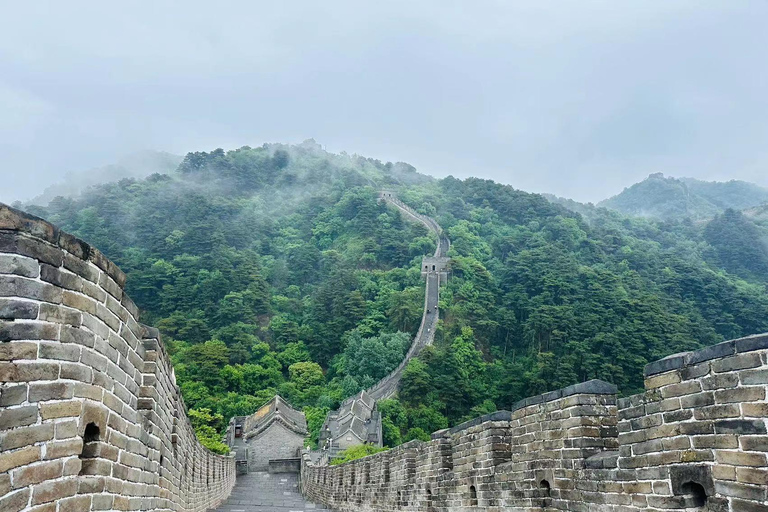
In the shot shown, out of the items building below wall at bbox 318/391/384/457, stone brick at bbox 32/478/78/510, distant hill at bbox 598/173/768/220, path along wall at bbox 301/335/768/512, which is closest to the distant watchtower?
building below wall at bbox 318/391/384/457

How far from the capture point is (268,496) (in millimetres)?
22094

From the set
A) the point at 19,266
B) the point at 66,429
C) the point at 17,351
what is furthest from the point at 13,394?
the point at 19,266

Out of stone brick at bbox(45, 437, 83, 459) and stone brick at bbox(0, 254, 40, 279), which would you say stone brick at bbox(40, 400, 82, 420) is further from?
stone brick at bbox(0, 254, 40, 279)

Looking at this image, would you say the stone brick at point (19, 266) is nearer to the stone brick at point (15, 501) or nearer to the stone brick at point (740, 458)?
the stone brick at point (15, 501)

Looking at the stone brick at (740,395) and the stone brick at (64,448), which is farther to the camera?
the stone brick at (740,395)

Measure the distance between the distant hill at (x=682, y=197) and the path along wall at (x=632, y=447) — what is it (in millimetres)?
157642

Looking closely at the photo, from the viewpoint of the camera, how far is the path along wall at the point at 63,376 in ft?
9.94

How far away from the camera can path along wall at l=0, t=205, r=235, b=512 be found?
3.03 m

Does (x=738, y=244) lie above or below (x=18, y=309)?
above

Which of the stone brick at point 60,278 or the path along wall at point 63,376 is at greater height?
the stone brick at point 60,278

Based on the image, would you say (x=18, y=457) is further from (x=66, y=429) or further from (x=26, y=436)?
(x=66, y=429)

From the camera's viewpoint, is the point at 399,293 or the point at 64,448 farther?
the point at 399,293

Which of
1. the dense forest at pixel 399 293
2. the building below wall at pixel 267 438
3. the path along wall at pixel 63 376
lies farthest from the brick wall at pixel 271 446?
the path along wall at pixel 63 376

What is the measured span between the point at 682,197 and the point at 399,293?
12937 cm
